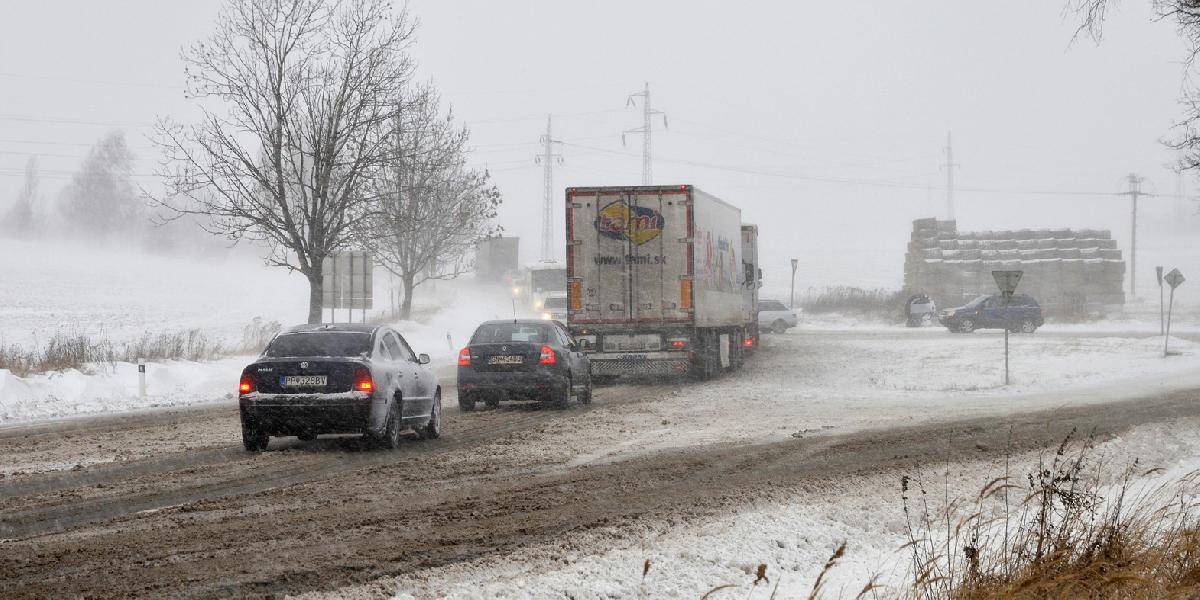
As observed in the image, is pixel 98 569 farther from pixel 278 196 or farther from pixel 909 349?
pixel 909 349

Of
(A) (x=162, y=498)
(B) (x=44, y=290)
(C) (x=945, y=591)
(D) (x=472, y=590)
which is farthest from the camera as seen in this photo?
(B) (x=44, y=290)

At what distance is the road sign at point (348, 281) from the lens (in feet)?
105

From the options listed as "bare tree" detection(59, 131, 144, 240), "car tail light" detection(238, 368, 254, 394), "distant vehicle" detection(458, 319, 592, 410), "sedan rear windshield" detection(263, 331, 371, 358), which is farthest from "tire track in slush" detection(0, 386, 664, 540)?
"bare tree" detection(59, 131, 144, 240)

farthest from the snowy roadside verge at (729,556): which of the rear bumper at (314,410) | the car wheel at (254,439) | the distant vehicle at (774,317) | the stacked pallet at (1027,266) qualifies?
the stacked pallet at (1027,266)

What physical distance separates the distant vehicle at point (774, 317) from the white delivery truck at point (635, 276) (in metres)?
30.8

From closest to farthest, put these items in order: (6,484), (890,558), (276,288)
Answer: (890,558), (6,484), (276,288)

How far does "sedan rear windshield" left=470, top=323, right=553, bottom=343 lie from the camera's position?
63.4ft

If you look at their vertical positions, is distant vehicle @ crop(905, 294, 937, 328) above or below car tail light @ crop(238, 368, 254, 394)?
above

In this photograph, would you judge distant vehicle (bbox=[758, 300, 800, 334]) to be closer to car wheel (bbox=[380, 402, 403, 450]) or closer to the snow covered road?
the snow covered road

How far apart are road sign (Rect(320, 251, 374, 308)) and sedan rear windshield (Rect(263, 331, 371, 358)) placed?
741 inches

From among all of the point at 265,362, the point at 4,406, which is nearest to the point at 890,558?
the point at 265,362

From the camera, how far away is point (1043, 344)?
124 ft

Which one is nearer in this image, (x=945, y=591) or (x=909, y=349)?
(x=945, y=591)

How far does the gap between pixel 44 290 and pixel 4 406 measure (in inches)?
2247
